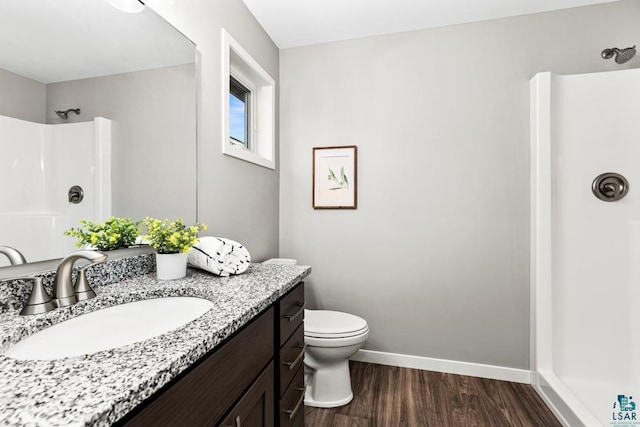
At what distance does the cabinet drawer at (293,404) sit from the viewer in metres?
1.13

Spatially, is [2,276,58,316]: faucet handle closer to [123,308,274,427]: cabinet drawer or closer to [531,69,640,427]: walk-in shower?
[123,308,274,427]: cabinet drawer

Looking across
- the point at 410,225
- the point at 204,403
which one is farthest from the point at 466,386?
the point at 204,403

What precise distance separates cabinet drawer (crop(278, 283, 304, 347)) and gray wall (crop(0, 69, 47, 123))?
0.91m

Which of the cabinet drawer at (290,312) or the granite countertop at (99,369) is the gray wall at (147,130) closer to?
the granite countertop at (99,369)

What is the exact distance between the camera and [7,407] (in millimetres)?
409

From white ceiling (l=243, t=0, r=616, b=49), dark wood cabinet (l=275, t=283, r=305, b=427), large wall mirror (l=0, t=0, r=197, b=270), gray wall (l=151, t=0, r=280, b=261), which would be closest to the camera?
large wall mirror (l=0, t=0, r=197, b=270)

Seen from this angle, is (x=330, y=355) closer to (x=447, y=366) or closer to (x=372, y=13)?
(x=447, y=366)

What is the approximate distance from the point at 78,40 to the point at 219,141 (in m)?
0.72

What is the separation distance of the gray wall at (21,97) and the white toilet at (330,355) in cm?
147

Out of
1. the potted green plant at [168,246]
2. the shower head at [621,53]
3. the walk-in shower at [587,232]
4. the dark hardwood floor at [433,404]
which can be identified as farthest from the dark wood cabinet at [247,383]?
the shower head at [621,53]

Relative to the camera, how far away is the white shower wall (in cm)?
79

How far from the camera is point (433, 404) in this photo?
181 cm

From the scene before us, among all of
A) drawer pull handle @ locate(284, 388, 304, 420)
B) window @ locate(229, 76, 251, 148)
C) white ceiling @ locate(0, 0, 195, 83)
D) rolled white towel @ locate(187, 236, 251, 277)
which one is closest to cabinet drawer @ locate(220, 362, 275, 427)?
drawer pull handle @ locate(284, 388, 304, 420)

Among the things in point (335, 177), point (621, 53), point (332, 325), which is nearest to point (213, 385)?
point (332, 325)
